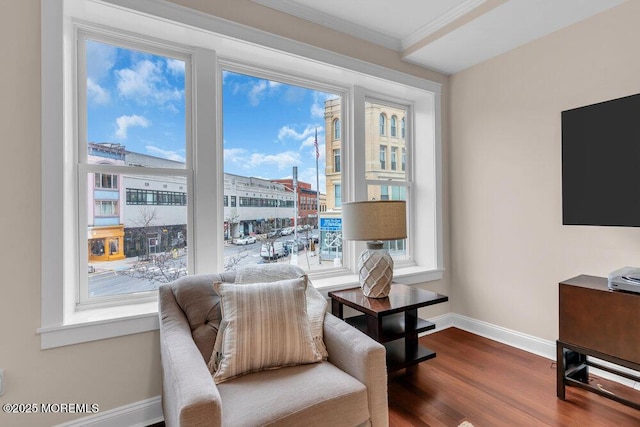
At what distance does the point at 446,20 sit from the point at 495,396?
2673 millimetres

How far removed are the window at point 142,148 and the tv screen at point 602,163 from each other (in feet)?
4.80

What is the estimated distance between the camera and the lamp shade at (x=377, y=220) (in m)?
2.07

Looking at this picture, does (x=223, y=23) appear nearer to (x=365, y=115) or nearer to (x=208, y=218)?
(x=208, y=218)

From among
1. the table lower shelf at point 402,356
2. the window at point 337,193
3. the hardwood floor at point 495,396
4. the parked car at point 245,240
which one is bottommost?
the hardwood floor at point 495,396

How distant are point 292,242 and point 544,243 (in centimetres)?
202

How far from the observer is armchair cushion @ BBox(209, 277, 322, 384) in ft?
4.80

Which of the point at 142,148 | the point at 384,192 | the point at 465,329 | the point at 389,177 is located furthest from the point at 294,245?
the point at 465,329

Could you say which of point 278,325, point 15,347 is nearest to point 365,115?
point 278,325

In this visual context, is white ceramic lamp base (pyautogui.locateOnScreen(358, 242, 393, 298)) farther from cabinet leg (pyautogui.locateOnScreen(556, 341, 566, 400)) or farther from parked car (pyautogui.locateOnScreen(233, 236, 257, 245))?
cabinet leg (pyautogui.locateOnScreen(556, 341, 566, 400))

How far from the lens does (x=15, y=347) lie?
5.07 ft

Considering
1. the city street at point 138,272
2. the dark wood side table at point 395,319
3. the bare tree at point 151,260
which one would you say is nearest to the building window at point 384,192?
the dark wood side table at point 395,319

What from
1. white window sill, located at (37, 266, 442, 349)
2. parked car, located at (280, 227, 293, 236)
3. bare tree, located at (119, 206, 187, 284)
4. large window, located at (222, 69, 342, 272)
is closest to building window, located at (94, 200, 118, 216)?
bare tree, located at (119, 206, 187, 284)

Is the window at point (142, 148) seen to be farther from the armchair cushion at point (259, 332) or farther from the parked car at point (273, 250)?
the armchair cushion at point (259, 332)

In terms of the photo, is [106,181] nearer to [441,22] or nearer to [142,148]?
[142,148]
